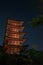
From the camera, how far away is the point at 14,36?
1471 cm

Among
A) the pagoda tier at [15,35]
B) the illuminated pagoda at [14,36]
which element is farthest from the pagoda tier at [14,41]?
the pagoda tier at [15,35]

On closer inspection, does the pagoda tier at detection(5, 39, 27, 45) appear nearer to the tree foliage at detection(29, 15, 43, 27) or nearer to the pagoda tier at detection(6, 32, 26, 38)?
the pagoda tier at detection(6, 32, 26, 38)

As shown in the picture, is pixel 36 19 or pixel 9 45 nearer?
pixel 36 19

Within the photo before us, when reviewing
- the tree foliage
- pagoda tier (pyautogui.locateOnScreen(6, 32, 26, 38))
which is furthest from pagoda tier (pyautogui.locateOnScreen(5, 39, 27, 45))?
the tree foliage

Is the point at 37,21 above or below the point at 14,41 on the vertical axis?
above

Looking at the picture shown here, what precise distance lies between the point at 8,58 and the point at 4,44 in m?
3.92

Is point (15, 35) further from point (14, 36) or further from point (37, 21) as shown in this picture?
point (37, 21)

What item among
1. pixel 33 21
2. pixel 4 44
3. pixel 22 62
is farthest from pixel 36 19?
pixel 4 44

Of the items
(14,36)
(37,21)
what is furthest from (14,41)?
(37,21)

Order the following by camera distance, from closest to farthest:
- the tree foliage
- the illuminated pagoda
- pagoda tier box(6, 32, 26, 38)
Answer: the tree foliage, the illuminated pagoda, pagoda tier box(6, 32, 26, 38)

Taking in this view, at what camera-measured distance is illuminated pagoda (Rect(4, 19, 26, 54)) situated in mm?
14167

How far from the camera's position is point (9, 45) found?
570 inches

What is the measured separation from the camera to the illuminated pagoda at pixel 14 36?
14.2 meters

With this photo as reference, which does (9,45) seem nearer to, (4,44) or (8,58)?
(4,44)
